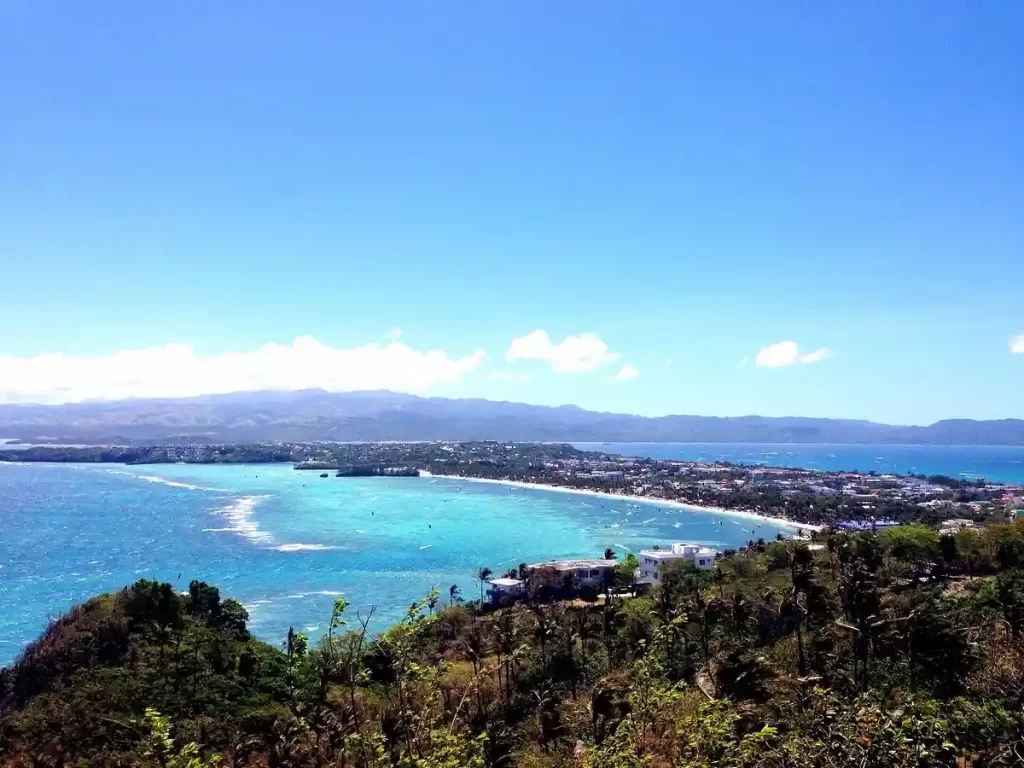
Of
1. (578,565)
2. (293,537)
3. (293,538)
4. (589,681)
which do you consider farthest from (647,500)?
(589,681)

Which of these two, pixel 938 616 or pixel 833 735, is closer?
pixel 833 735

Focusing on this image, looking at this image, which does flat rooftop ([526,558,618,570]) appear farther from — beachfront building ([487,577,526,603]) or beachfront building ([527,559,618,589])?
beachfront building ([487,577,526,603])

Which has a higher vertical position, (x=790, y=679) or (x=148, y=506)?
(x=790, y=679)

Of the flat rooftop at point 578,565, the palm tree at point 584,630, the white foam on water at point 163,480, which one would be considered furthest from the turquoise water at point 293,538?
the palm tree at point 584,630

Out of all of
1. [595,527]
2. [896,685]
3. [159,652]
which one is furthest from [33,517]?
[896,685]

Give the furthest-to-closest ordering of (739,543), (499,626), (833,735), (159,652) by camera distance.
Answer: (739,543)
(499,626)
(159,652)
(833,735)

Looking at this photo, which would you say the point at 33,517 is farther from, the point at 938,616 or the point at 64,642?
the point at 938,616

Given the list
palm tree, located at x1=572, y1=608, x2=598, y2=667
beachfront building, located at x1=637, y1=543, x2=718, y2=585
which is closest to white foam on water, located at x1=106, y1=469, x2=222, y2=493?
beachfront building, located at x1=637, y1=543, x2=718, y2=585
